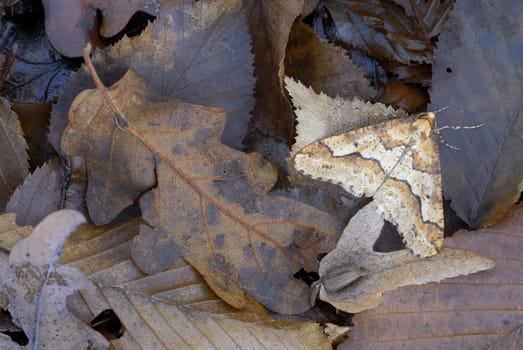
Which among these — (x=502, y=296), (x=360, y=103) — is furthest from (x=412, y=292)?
(x=360, y=103)

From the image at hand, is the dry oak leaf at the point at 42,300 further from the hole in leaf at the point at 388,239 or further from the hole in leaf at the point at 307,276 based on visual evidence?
the hole in leaf at the point at 388,239

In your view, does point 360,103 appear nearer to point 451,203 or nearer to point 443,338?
point 451,203

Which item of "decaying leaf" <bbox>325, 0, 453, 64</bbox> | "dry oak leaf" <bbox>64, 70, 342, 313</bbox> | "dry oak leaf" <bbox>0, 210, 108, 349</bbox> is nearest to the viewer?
"dry oak leaf" <bbox>0, 210, 108, 349</bbox>

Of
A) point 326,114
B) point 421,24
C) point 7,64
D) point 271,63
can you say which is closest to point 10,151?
point 7,64

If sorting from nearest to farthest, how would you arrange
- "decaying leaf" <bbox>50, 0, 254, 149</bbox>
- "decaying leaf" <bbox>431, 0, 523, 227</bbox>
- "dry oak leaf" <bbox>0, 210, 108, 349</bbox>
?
"dry oak leaf" <bbox>0, 210, 108, 349</bbox>
"decaying leaf" <bbox>50, 0, 254, 149</bbox>
"decaying leaf" <bbox>431, 0, 523, 227</bbox>

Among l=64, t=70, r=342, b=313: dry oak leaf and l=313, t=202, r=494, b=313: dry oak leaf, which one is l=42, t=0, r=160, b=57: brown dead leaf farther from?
l=313, t=202, r=494, b=313: dry oak leaf

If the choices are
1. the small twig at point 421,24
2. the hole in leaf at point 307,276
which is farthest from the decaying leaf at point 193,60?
the small twig at point 421,24

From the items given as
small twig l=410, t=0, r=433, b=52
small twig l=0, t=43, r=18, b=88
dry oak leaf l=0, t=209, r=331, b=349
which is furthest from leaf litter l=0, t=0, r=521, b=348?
small twig l=0, t=43, r=18, b=88

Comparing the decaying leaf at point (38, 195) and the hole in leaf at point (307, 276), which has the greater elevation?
the decaying leaf at point (38, 195)
